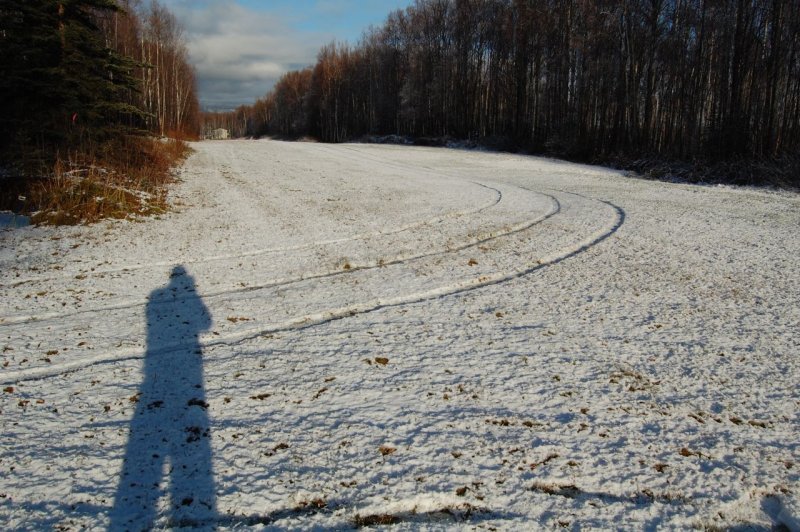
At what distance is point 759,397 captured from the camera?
3.62 metres

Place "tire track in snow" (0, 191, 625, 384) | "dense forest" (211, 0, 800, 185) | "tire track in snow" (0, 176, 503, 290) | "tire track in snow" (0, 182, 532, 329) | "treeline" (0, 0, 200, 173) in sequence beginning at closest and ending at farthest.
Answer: "tire track in snow" (0, 191, 625, 384) → "tire track in snow" (0, 182, 532, 329) → "tire track in snow" (0, 176, 503, 290) → "treeline" (0, 0, 200, 173) → "dense forest" (211, 0, 800, 185)

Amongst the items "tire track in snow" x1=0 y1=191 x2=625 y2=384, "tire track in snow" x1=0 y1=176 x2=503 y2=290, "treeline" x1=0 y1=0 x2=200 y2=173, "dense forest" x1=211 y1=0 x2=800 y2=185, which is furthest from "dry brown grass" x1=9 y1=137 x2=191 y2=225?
"dense forest" x1=211 y1=0 x2=800 y2=185

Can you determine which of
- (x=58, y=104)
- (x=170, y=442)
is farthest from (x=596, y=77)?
(x=170, y=442)

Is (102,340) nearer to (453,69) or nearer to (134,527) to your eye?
(134,527)

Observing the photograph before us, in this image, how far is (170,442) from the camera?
313cm

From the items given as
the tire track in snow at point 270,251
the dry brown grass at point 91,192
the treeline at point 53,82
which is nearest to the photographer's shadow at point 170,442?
the tire track in snow at point 270,251

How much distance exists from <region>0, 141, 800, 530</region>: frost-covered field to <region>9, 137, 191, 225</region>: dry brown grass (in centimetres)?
88

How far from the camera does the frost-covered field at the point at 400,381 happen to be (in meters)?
2.68

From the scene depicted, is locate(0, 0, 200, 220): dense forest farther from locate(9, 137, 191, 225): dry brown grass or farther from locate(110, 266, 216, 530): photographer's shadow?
locate(110, 266, 216, 530): photographer's shadow

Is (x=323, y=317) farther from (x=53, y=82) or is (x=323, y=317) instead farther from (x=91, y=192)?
(x=53, y=82)

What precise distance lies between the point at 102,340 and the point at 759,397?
575cm

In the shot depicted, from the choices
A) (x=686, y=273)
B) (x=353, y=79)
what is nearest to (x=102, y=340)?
(x=686, y=273)

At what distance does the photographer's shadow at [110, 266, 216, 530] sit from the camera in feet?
8.49

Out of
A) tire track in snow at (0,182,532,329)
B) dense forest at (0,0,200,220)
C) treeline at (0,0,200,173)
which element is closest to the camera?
tire track in snow at (0,182,532,329)
